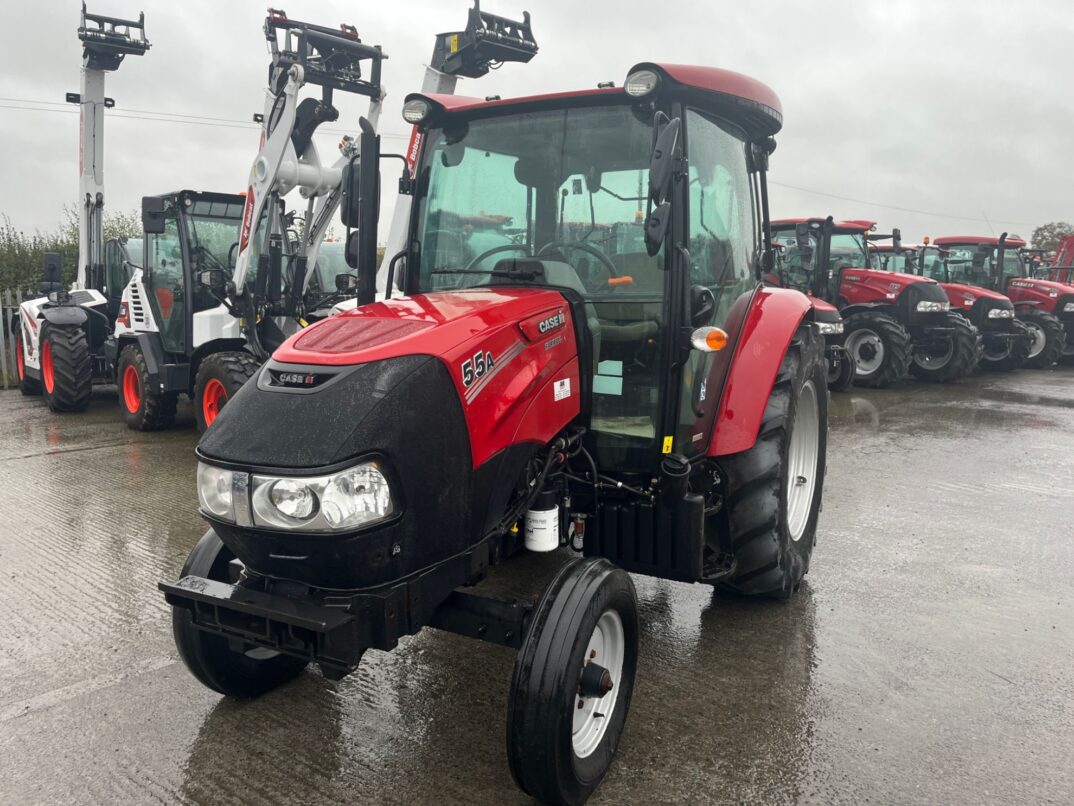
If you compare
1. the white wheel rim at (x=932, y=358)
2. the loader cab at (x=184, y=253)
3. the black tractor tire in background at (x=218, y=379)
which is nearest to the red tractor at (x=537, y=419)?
the black tractor tire in background at (x=218, y=379)

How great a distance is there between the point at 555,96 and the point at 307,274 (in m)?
5.05

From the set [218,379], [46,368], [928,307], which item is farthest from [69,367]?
[928,307]

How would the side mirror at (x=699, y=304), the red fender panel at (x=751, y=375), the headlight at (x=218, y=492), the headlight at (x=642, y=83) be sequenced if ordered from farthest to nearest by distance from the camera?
the red fender panel at (x=751, y=375) → the side mirror at (x=699, y=304) → the headlight at (x=642, y=83) → the headlight at (x=218, y=492)

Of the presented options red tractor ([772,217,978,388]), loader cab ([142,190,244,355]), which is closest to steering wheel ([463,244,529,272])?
loader cab ([142,190,244,355])

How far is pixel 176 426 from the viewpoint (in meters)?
8.45

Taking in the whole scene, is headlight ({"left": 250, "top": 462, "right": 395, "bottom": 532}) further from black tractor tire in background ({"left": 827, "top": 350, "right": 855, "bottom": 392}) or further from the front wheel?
black tractor tire in background ({"left": 827, "top": 350, "right": 855, "bottom": 392})

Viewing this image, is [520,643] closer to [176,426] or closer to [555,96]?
[555,96]

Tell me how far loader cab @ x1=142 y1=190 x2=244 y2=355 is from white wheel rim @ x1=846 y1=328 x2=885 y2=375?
321 inches

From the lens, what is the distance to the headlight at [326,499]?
7.16 ft

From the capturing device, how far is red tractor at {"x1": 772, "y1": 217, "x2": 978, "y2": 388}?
11.5 m

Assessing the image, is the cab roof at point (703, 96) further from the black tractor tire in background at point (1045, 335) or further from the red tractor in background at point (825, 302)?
the black tractor tire in background at point (1045, 335)

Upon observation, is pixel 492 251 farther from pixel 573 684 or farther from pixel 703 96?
pixel 573 684

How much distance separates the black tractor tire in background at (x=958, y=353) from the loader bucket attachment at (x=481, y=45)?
7458 mm

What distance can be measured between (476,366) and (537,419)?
0.36 m
